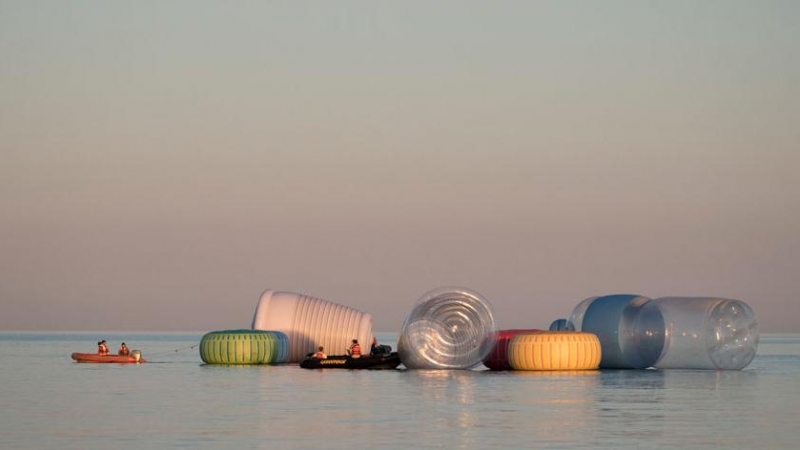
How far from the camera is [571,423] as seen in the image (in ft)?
104

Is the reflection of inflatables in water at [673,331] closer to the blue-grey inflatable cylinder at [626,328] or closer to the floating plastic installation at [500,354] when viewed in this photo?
the blue-grey inflatable cylinder at [626,328]

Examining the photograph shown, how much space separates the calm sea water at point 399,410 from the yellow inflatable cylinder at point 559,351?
0.97 m

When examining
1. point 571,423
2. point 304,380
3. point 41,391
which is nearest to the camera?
point 571,423

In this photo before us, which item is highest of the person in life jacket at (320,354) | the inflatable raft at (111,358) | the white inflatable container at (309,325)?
the white inflatable container at (309,325)

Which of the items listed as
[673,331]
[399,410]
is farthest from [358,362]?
[399,410]

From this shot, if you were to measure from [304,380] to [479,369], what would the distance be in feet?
38.3

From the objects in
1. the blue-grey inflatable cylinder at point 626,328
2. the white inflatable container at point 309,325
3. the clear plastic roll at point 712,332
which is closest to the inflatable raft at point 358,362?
the white inflatable container at point 309,325

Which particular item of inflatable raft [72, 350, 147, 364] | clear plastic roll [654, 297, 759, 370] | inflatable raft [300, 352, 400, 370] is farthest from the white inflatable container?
clear plastic roll [654, 297, 759, 370]

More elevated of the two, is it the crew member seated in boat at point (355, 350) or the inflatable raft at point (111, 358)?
the crew member seated in boat at point (355, 350)

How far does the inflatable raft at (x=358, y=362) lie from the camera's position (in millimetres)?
58250

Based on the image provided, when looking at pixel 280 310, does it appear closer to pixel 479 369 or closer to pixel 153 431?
pixel 479 369

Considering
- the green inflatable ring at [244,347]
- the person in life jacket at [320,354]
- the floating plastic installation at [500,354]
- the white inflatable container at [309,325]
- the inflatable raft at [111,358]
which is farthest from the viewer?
the white inflatable container at [309,325]

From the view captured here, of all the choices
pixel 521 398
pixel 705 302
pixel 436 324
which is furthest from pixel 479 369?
pixel 521 398

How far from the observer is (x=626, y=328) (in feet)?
185
